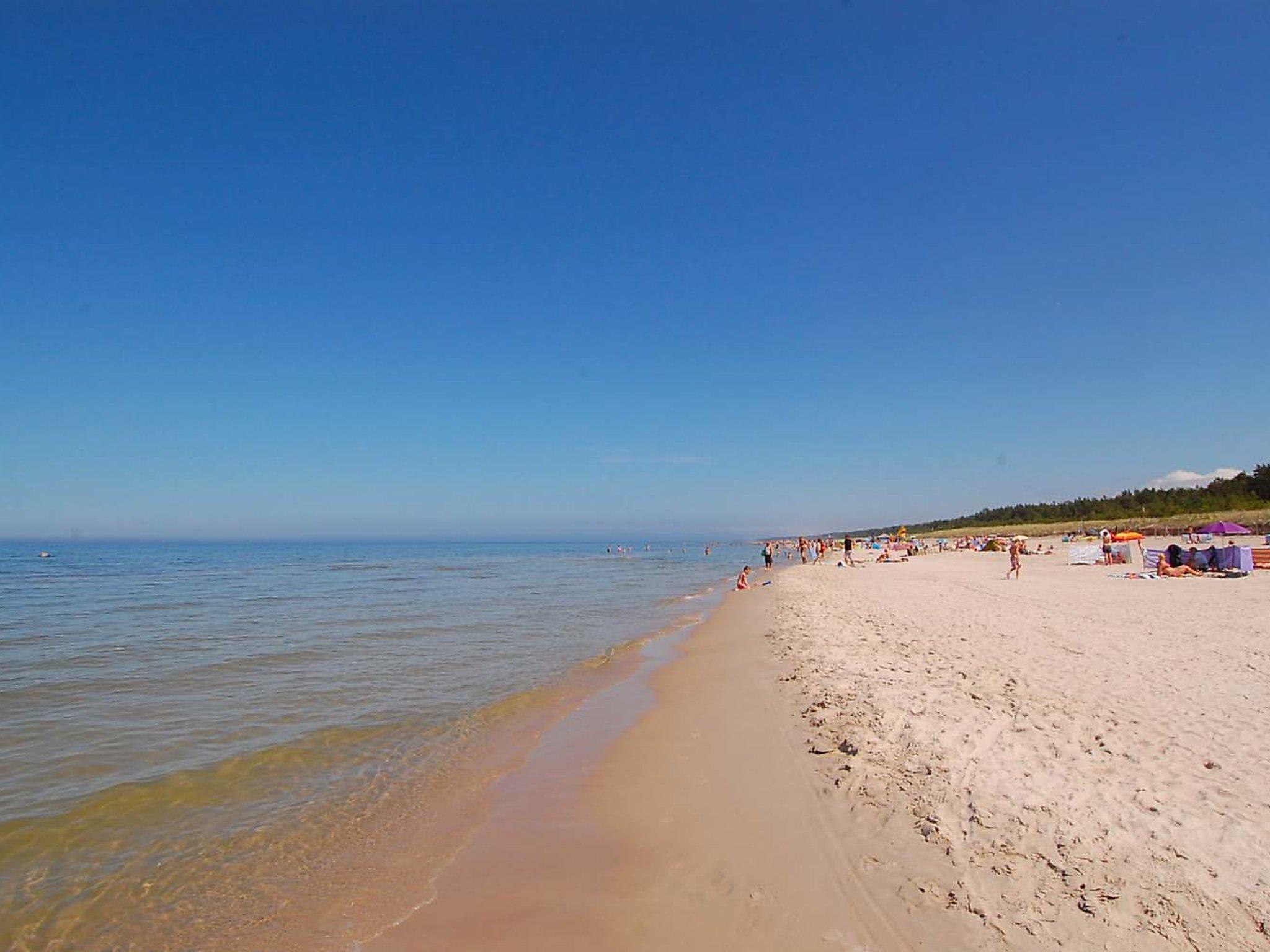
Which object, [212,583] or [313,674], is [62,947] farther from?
[212,583]

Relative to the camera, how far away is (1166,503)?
69625mm

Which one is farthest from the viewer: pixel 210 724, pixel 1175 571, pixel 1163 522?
pixel 1163 522

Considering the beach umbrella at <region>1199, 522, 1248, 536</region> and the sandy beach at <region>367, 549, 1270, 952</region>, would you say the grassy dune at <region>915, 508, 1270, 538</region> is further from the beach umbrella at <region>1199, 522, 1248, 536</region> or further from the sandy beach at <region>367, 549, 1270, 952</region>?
the sandy beach at <region>367, 549, 1270, 952</region>

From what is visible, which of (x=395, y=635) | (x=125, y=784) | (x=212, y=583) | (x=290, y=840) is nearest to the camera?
(x=290, y=840)

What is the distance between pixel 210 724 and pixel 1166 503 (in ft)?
282

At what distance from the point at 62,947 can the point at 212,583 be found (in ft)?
111

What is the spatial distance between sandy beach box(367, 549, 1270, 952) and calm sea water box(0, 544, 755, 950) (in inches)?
66.5

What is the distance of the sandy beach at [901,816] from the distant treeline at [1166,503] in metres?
68.4

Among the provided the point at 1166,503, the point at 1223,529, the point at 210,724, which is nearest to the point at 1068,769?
the point at 210,724

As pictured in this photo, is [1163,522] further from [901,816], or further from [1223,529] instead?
[901,816]

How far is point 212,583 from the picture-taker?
32.9 meters

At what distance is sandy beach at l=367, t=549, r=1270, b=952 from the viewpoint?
354 centimetres

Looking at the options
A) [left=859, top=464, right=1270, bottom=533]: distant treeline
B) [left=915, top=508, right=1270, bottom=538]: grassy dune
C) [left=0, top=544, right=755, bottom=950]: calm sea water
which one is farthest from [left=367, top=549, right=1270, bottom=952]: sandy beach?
[left=859, top=464, right=1270, bottom=533]: distant treeline

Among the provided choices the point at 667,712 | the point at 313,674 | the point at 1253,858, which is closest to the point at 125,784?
the point at 313,674
